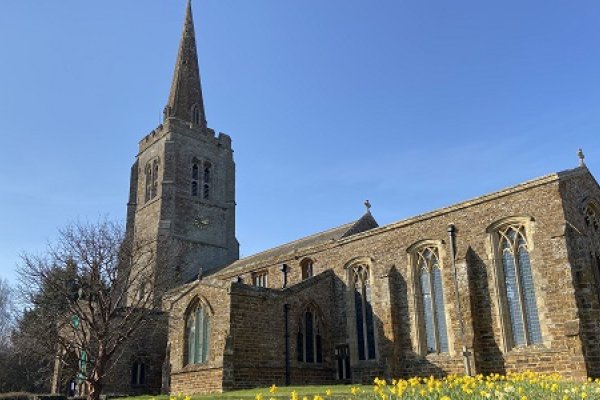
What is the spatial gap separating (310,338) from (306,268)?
465 cm

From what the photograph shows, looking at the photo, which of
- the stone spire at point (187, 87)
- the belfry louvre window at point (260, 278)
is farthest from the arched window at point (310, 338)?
the stone spire at point (187, 87)

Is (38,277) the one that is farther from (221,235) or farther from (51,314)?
(221,235)

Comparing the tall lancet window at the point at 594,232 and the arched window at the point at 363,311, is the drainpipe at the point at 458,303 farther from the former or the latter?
the tall lancet window at the point at 594,232

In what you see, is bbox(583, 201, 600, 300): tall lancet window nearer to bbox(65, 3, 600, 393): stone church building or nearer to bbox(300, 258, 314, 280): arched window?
bbox(65, 3, 600, 393): stone church building

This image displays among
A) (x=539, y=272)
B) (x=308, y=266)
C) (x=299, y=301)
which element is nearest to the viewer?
(x=539, y=272)

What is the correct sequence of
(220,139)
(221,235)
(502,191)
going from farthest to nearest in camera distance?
(220,139) → (221,235) → (502,191)

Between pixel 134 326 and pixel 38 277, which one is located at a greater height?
pixel 38 277

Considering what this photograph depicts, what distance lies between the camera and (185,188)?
148ft

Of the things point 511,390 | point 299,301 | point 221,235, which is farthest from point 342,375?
point 221,235

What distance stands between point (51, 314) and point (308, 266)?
12673 mm

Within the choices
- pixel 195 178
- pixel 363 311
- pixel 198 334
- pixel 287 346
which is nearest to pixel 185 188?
pixel 195 178

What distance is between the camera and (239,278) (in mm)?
32844

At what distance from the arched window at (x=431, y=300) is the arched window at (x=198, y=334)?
9.47 m

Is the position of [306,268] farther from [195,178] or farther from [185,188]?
[195,178]
